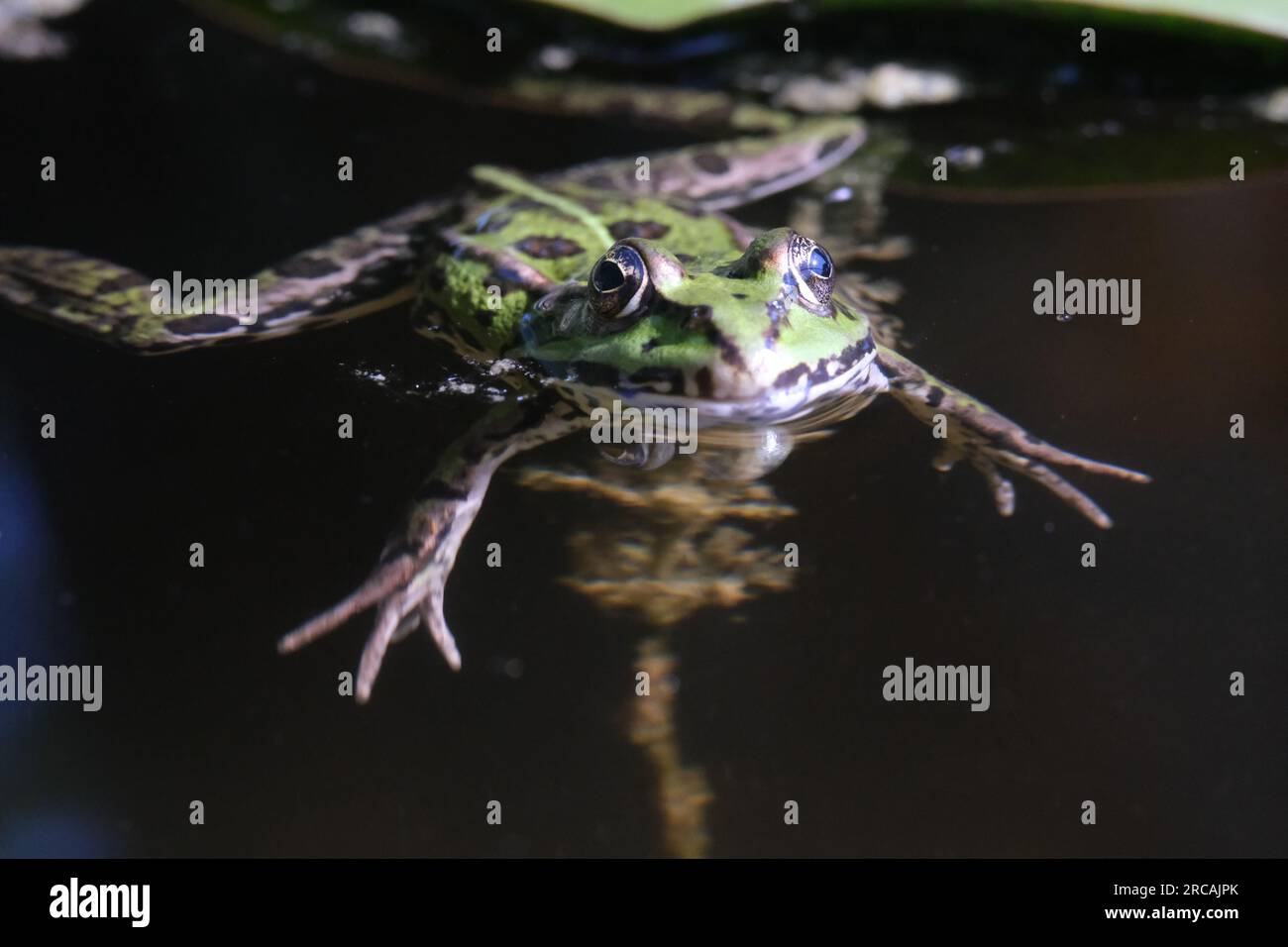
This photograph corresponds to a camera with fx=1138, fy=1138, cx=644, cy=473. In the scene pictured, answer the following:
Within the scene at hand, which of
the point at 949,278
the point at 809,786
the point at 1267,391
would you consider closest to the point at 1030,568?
the point at 809,786

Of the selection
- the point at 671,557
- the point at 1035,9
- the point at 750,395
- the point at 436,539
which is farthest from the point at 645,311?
the point at 1035,9

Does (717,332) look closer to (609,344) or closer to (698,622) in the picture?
(609,344)

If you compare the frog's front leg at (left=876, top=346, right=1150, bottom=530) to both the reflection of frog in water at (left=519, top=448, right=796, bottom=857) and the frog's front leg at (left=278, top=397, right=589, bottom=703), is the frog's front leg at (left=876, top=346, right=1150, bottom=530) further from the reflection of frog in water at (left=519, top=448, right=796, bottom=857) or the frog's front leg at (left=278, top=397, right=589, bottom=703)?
the frog's front leg at (left=278, top=397, right=589, bottom=703)

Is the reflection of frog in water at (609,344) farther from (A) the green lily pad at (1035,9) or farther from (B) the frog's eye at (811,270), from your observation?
(A) the green lily pad at (1035,9)

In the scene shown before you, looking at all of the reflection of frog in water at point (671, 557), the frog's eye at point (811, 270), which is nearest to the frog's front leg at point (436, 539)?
the reflection of frog in water at point (671, 557)

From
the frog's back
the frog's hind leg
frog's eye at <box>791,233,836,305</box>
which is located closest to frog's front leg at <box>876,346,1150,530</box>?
frog's eye at <box>791,233,836,305</box>

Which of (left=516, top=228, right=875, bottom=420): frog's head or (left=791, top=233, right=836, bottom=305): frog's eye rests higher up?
(left=791, top=233, right=836, bottom=305): frog's eye
